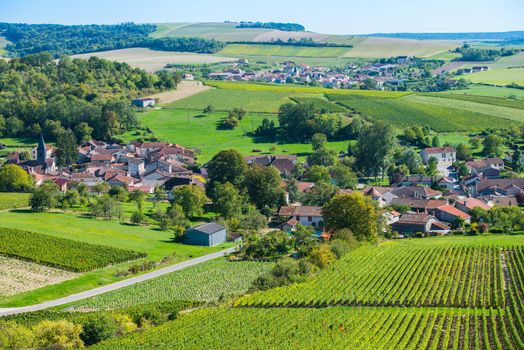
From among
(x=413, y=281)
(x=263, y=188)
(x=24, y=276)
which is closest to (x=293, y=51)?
(x=263, y=188)

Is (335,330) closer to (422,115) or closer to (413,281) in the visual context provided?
(413,281)

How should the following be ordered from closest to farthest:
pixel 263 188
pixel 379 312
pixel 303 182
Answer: pixel 379 312
pixel 263 188
pixel 303 182

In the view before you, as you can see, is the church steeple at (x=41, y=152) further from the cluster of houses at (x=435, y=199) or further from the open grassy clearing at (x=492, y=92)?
the open grassy clearing at (x=492, y=92)

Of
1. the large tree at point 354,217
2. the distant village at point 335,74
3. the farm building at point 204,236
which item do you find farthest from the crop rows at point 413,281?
the distant village at point 335,74

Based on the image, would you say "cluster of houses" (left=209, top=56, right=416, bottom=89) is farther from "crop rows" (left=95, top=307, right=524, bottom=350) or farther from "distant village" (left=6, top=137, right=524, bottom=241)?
"crop rows" (left=95, top=307, right=524, bottom=350)

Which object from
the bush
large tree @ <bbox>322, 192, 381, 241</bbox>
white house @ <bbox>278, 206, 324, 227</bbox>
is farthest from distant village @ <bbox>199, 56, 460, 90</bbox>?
the bush

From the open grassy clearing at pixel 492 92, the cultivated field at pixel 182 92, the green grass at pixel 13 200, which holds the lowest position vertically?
the green grass at pixel 13 200
